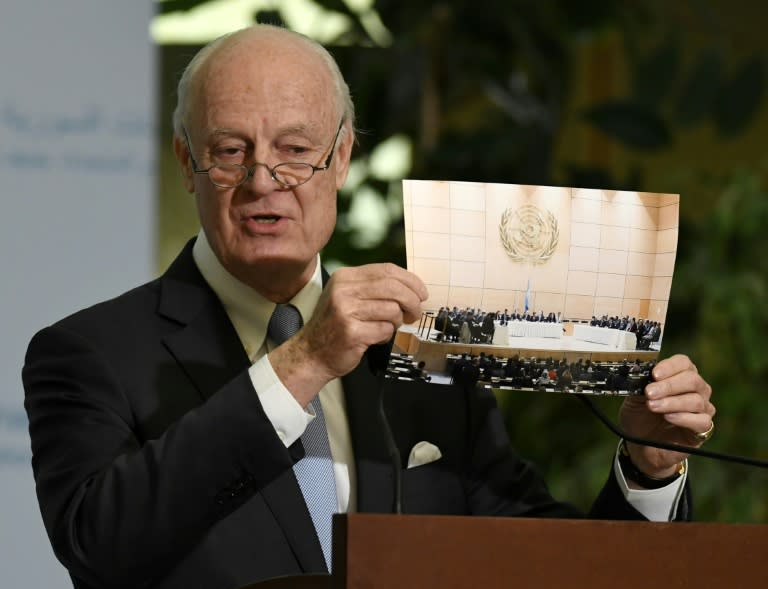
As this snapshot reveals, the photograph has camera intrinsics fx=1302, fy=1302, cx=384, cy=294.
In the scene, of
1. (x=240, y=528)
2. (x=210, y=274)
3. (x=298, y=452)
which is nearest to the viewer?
(x=298, y=452)

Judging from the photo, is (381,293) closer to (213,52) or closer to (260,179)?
(260,179)

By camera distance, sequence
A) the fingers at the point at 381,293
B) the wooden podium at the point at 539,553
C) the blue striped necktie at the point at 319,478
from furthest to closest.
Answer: the blue striped necktie at the point at 319,478
the fingers at the point at 381,293
the wooden podium at the point at 539,553

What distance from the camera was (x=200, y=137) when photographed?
1.77 meters

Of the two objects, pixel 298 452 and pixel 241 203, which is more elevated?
pixel 241 203

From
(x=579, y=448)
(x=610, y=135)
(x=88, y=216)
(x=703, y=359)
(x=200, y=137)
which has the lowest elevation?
(x=579, y=448)

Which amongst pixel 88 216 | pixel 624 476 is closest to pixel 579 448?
pixel 88 216

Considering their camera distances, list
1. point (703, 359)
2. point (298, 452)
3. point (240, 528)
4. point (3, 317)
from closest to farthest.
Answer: point (298, 452) → point (240, 528) → point (3, 317) → point (703, 359)

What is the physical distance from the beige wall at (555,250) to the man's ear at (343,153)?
49 centimetres

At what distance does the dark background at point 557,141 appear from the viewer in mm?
3471

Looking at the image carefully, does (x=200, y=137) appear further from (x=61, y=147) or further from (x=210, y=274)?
(x=61, y=147)

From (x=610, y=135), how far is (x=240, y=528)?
6.95ft

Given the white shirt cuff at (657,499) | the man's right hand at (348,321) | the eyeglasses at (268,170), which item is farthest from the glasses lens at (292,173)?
the white shirt cuff at (657,499)

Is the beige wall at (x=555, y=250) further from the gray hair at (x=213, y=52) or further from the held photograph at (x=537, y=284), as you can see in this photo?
the gray hair at (x=213, y=52)

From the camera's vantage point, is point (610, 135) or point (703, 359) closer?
point (610, 135)
